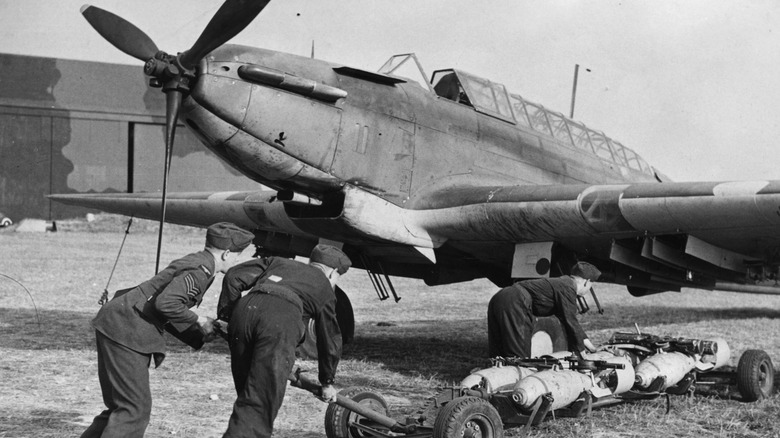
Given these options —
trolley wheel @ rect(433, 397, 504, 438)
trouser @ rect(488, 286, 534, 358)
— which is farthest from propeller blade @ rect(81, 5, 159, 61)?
trolley wheel @ rect(433, 397, 504, 438)

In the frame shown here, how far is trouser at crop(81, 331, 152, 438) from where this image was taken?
14.9ft

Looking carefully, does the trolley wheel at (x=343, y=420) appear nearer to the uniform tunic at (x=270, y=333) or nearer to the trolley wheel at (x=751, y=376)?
the uniform tunic at (x=270, y=333)

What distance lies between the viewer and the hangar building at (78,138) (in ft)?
106

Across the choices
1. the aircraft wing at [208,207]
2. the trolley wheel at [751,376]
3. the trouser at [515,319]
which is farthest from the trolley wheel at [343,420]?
the aircraft wing at [208,207]

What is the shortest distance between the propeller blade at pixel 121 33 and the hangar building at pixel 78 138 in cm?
2474

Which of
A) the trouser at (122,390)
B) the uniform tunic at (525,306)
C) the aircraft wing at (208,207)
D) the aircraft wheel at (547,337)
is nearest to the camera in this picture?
the trouser at (122,390)

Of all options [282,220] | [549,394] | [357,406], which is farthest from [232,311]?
[282,220]

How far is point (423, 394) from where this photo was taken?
24.1 ft

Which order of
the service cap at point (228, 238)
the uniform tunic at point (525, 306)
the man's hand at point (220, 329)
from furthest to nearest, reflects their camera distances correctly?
the uniform tunic at point (525, 306) → the service cap at point (228, 238) → the man's hand at point (220, 329)

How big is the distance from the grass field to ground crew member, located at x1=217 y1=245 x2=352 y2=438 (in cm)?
98

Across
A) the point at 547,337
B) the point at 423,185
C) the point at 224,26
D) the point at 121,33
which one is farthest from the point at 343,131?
the point at 547,337

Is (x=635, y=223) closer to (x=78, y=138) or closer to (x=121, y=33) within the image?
(x=121, y=33)

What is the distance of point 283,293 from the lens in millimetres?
4781

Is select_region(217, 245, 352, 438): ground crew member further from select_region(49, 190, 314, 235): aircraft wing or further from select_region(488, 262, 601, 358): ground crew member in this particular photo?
select_region(49, 190, 314, 235): aircraft wing
